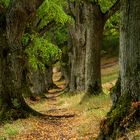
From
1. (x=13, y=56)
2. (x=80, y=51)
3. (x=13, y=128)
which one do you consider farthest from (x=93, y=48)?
(x=80, y=51)

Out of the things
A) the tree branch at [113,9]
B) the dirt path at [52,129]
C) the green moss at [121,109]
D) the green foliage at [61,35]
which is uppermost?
the green foliage at [61,35]

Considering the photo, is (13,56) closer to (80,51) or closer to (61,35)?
(80,51)

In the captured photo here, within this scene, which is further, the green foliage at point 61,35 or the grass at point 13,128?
the green foliage at point 61,35

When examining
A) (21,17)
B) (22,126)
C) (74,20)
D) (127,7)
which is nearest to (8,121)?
(22,126)

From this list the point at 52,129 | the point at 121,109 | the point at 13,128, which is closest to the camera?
the point at 121,109

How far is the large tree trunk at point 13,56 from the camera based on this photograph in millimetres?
15125

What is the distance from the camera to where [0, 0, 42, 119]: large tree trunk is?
15.1 meters

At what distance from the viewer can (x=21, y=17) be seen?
1524cm

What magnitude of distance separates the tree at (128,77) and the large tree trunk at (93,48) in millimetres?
9703

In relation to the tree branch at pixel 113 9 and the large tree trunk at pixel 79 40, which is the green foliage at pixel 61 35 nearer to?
the large tree trunk at pixel 79 40

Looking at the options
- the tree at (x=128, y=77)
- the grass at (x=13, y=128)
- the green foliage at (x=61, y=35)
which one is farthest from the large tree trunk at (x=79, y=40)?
the tree at (x=128, y=77)

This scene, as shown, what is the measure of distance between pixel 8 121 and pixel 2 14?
12.7 ft

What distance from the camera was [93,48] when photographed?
784 inches

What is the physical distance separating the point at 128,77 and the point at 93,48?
34.3 ft
